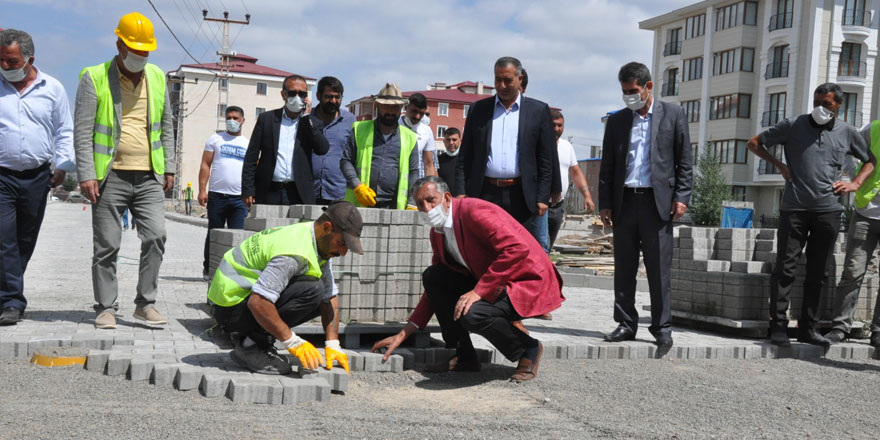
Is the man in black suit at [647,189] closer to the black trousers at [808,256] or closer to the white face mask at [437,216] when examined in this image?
the black trousers at [808,256]

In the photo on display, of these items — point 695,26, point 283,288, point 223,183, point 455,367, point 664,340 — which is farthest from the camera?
point 695,26

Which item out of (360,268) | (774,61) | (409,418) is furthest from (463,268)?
(774,61)

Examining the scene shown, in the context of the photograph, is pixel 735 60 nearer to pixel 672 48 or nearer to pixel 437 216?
pixel 672 48

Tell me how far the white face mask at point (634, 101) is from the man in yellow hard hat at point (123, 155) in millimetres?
3707

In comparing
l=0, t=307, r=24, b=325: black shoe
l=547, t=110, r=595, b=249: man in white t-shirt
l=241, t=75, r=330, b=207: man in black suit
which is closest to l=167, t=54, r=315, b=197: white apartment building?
l=547, t=110, r=595, b=249: man in white t-shirt

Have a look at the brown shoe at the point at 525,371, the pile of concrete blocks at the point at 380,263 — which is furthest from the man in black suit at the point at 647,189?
the pile of concrete blocks at the point at 380,263

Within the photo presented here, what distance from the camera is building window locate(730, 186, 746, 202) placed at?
53172 millimetres

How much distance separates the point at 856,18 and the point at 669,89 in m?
14.0

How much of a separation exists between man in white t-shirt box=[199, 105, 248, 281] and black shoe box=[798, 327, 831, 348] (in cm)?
605

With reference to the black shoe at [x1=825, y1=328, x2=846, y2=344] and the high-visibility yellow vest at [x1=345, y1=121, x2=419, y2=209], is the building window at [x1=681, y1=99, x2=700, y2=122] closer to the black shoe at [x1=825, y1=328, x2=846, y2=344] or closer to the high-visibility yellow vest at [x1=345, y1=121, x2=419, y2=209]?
the black shoe at [x1=825, y1=328, x2=846, y2=344]

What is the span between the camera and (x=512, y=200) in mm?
6754

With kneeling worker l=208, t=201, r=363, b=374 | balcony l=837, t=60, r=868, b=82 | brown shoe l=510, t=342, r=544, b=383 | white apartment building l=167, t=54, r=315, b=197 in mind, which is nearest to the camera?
kneeling worker l=208, t=201, r=363, b=374

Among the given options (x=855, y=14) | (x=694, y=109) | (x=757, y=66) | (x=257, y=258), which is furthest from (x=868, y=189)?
(x=694, y=109)

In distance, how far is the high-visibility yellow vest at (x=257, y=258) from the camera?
4.88 m
